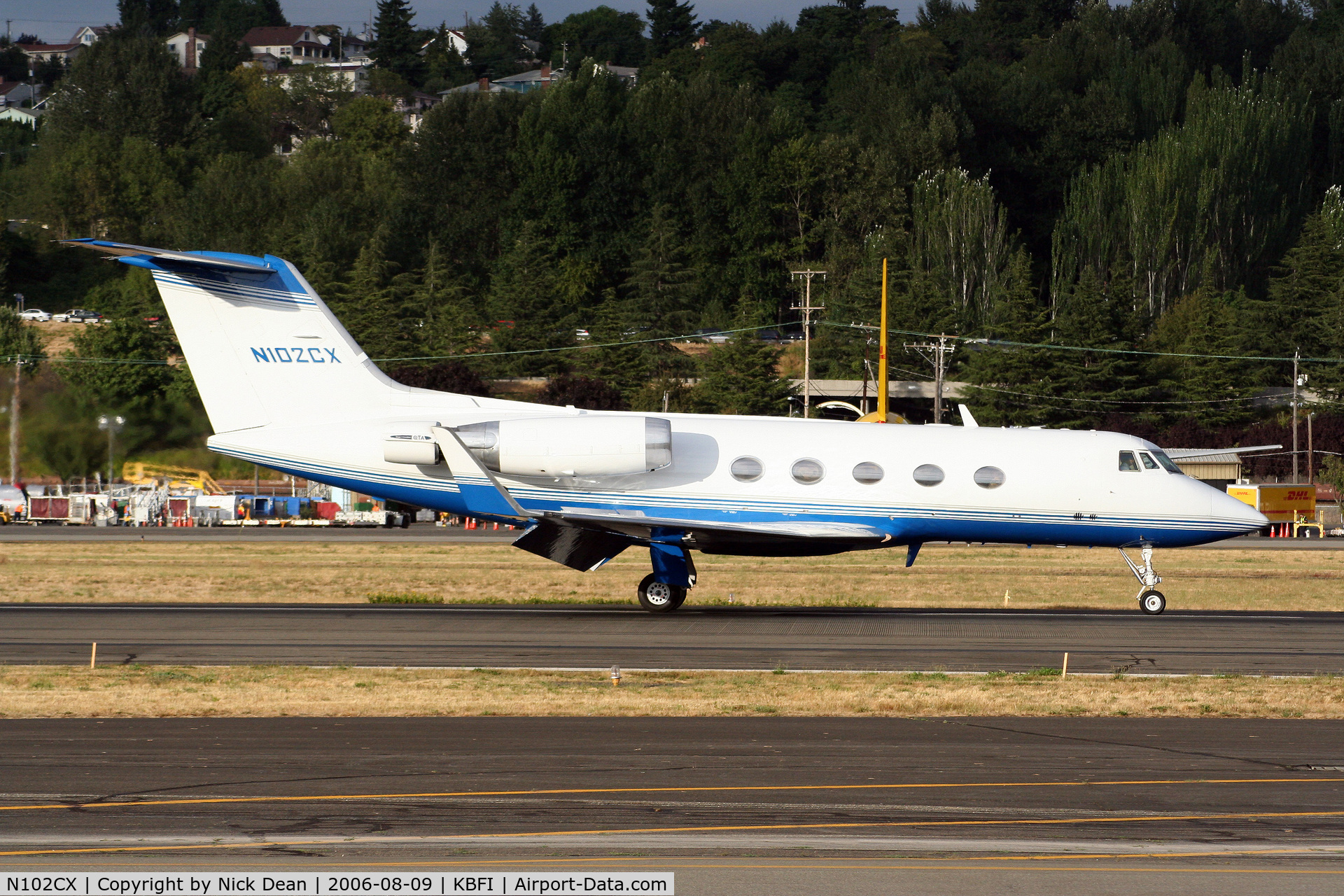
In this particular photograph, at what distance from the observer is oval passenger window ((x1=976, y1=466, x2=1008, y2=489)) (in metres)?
26.0

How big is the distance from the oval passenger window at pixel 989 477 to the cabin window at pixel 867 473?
1813 mm

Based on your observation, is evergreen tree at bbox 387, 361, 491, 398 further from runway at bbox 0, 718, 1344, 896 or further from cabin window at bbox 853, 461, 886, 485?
runway at bbox 0, 718, 1344, 896

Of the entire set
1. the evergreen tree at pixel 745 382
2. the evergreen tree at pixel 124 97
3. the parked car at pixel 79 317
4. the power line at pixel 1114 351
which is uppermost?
the evergreen tree at pixel 124 97

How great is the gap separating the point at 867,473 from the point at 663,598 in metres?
4.34

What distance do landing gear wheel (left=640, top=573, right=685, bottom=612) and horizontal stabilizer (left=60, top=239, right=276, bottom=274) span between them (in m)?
9.33

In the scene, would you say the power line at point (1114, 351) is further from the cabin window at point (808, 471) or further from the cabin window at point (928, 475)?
the cabin window at point (808, 471)

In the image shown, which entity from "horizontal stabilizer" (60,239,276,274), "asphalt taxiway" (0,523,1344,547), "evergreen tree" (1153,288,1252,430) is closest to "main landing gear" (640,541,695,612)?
"horizontal stabilizer" (60,239,276,274)

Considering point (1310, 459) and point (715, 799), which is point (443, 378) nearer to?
point (1310, 459)

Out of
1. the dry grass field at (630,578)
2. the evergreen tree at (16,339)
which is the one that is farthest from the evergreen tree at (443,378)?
the dry grass field at (630,578)

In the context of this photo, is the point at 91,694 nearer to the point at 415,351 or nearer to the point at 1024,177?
the point at 415,351

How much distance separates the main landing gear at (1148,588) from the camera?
2617cm

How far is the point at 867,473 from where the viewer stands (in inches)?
1012

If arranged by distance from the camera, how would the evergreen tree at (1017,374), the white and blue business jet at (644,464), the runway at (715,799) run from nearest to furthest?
the runway at (715,799) < the white and blue business jet at (644,464) < the evergreen tree at (1017,374)

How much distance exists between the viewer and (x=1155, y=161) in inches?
3688
